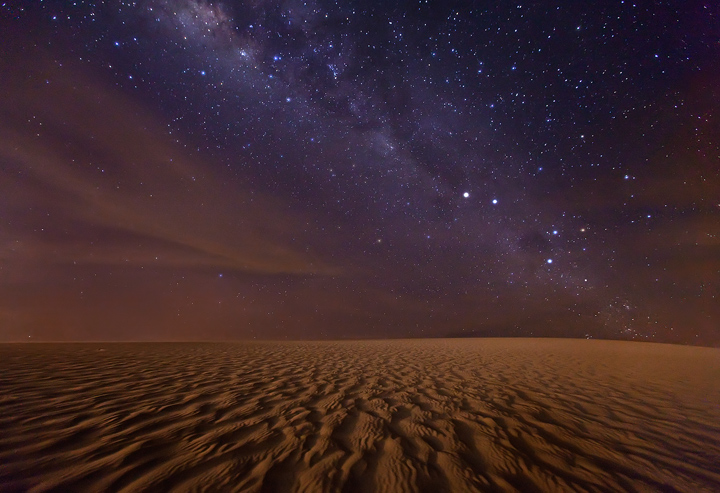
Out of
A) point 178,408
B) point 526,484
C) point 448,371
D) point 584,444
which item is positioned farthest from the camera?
point 448,371

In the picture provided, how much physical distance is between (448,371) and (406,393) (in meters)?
3.35

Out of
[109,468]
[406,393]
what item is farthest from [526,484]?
[109,468]

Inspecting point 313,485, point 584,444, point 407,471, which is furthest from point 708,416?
point 313,485

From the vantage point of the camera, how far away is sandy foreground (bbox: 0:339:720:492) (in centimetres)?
250

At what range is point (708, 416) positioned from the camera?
15.1 ft

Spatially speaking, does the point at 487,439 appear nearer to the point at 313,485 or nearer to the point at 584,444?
the point at 584,444

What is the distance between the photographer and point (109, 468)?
8.28 feet

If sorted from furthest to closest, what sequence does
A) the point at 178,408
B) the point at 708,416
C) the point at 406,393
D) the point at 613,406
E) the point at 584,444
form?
the point at 406,393, the point at 613,406, the point at 708,416, the point at 178,408, the point at 584,444

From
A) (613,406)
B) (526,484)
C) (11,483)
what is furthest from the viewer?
(613,406)

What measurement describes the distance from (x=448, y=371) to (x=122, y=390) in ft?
26.7

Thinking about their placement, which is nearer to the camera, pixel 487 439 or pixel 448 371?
pixel 487 439

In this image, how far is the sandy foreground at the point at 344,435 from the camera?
250 cm

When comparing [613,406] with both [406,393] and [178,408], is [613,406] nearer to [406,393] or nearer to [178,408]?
[406,393]

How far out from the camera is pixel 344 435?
3414 mm
